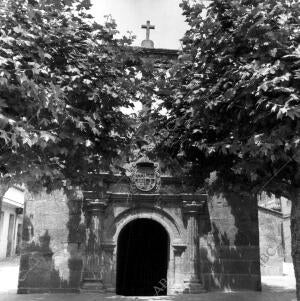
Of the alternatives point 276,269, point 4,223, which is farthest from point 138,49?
point 4,223

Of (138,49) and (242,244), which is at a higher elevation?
(138,49)

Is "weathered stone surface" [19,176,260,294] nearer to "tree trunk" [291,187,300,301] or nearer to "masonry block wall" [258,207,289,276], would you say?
"tree trunk" [291,187,300,301]

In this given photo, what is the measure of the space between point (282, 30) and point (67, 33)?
3.37 metres

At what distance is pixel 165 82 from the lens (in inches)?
380

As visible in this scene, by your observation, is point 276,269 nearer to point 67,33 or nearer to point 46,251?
point 46,251

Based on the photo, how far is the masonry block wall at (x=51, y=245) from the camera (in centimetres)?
1270

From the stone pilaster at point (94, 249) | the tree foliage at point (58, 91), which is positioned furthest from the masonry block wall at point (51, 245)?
the tree foliage at point (58, 91)

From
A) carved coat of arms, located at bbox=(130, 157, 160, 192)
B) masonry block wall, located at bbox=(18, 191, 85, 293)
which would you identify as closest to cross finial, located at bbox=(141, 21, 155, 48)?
carved coat of arms, located at bbox=(130, 157, 160, 192)

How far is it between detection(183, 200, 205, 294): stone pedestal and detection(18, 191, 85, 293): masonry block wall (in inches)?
115

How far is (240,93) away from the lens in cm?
753

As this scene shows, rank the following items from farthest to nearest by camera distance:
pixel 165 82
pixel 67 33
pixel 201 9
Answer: pixel 165 82 → pixel 201 9 → pixel 67 33

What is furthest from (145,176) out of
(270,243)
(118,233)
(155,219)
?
(270,243)

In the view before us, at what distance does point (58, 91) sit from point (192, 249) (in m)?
7.69

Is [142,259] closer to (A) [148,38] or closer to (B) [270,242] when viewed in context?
(B) [270,242]
